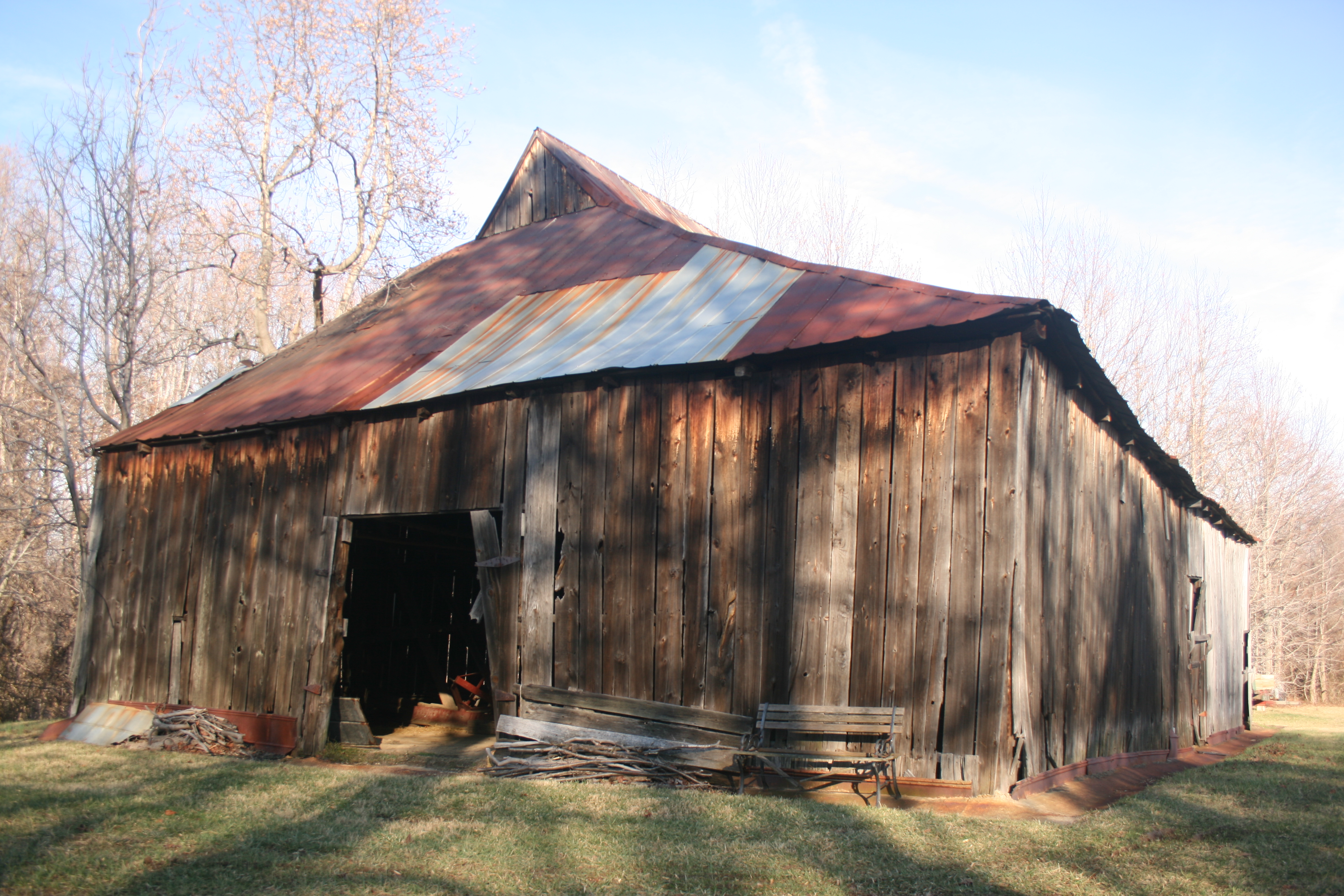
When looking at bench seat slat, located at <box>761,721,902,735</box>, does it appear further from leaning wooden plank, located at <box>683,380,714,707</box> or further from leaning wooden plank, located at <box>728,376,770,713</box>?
leaning wooden plank, located at <box>683,380,714,707</box>

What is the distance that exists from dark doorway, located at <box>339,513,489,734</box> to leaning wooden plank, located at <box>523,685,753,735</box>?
4.59 m

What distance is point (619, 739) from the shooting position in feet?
28.4

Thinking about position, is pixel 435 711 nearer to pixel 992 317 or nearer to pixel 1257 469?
pixel 992 317

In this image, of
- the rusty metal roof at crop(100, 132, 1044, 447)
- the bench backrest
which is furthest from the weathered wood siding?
the rusty metal roof at crop(100, 132, 1044, 447)

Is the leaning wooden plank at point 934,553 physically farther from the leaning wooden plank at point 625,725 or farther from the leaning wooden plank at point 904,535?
the leaning wooden plank at point 625,725

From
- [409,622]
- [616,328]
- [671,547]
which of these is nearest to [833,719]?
[671,547]

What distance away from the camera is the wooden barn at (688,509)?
295 inches

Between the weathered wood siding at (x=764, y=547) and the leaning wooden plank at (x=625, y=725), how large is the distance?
9.0 inches

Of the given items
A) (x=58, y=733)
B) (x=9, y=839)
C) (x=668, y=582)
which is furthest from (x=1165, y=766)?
(x=58, y=733)

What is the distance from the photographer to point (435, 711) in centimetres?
1463

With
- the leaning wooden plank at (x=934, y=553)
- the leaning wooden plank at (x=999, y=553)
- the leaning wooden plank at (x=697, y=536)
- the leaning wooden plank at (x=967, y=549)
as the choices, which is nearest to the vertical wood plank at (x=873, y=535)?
the leaning wooden plank at (x=934, y=553)

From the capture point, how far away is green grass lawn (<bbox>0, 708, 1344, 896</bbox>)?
16.7 ft

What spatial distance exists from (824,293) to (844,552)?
2654mm

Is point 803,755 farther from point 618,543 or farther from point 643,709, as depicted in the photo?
point 618,543
